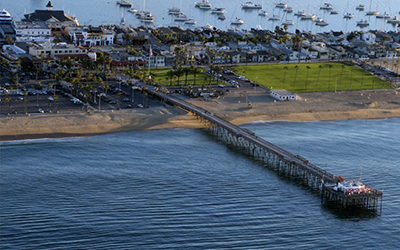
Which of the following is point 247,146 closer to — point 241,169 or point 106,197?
point 241,169

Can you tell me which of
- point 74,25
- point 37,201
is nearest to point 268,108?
point 37,201

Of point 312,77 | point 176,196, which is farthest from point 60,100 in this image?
point 312,77

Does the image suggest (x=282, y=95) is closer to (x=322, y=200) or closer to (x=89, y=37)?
(x=322, y=200)

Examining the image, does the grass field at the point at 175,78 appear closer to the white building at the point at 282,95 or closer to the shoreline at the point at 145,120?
the white building at the point at 282,95

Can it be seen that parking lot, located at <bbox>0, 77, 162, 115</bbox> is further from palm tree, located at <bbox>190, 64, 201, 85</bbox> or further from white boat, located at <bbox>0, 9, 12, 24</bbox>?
white boat, located at <bbox>0, 9, 12, 24</bbox>

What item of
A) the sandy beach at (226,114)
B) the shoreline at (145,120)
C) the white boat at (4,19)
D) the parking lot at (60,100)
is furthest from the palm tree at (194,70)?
the white boat at (4,19)

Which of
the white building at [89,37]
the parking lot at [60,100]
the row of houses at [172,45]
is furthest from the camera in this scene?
the white building at [89,37]

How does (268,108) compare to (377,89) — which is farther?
(377,89)
